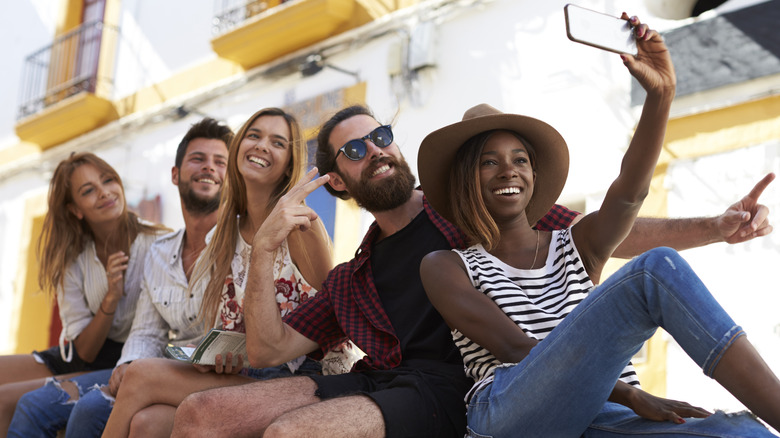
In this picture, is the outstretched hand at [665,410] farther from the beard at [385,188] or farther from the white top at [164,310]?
the white top at [164,310]

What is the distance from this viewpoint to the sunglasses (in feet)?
10.3

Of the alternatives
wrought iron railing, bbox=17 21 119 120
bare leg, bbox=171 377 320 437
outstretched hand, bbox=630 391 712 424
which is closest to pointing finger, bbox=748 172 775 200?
outstretched hand, bbox=630 391 712 424

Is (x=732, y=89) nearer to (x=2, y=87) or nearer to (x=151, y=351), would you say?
(x=151, y=351)

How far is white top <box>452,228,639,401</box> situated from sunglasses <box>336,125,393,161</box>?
30.8 inches

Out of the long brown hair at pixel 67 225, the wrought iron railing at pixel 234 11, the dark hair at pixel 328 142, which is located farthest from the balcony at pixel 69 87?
the dark hair at pixel 328 142

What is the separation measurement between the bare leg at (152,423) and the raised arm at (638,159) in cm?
148

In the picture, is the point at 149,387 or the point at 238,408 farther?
the point at 149,387

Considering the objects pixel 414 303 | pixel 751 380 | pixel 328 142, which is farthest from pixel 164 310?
pixel 751 380

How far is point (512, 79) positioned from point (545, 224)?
3.58 metres

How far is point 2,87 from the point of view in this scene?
476 inches

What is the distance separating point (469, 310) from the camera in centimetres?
229

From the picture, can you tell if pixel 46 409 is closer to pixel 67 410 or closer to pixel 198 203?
pixel 67 410

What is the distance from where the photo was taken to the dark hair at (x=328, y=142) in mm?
3355

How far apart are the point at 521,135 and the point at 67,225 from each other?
8.73ft
